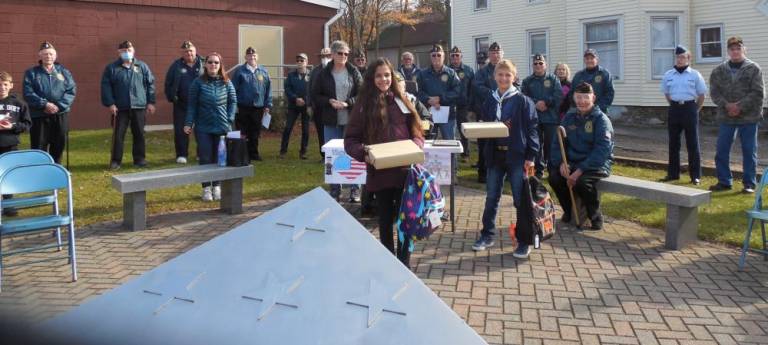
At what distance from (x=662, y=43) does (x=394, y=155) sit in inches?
696

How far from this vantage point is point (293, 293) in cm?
289

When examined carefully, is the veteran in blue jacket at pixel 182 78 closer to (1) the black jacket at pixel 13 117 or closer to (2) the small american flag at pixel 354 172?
(1) the black jacket at pixel 13 117

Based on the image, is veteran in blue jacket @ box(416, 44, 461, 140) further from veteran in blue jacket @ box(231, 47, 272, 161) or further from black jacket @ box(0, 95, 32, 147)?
black jacket @ box(0, 95, 32, 147)

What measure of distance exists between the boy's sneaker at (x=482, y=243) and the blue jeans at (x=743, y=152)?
15.2 ft

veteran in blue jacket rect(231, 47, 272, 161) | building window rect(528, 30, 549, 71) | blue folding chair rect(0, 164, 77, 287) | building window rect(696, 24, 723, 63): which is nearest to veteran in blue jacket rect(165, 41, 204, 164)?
veteran in blue jacket rect(231, 47, 272, 161)

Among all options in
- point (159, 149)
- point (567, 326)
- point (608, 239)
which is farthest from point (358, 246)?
point (159, 149)

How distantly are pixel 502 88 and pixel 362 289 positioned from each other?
4.02 metres

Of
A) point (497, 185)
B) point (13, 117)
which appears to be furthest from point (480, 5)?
point (497, 185)

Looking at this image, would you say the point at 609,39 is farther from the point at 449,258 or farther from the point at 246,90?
the point at 449,258

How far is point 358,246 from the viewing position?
3.04 meters

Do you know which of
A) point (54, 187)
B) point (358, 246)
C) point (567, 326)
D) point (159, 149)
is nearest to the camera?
point (358, 246)

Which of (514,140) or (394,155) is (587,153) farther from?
(394,155)

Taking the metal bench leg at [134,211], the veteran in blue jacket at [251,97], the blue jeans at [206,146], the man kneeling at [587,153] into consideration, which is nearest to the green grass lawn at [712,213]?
the man kneeling at [587,153]

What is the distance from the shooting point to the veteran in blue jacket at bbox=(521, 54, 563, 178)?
10.2 meters
